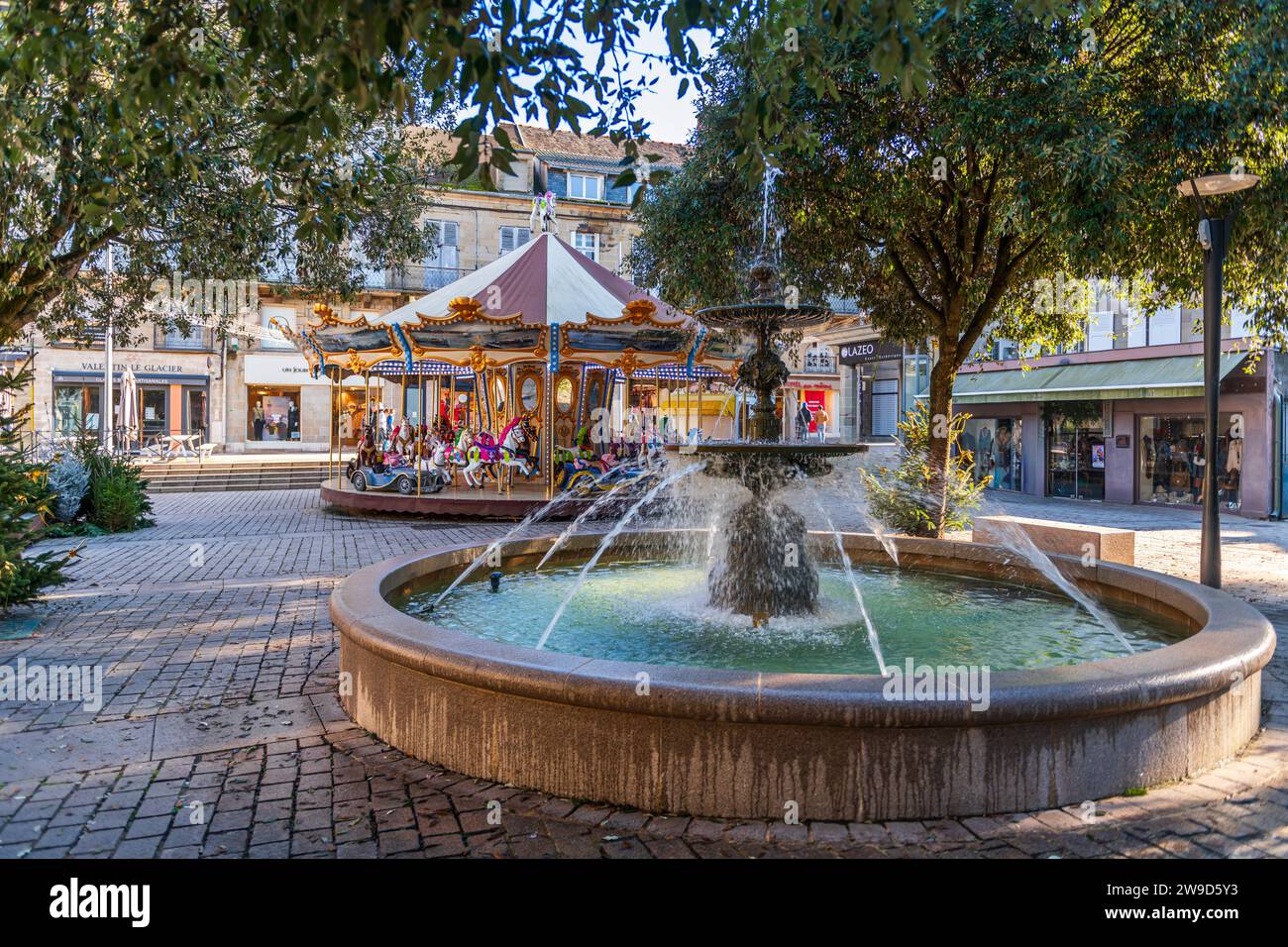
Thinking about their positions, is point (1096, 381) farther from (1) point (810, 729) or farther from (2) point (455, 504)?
(1) point (810, 729)

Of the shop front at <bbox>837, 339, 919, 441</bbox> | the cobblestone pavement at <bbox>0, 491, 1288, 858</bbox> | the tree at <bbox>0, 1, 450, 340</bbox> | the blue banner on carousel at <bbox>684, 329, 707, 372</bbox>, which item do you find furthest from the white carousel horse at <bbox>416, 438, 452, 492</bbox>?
the shop front at <bbox>837, 339, 919, 441</bbox>

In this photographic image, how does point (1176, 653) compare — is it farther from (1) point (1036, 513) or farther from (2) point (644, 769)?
(1) point (1036, 513)

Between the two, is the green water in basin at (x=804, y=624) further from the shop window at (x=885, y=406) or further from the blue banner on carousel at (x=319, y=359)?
the shop window at (x=885, y=406)

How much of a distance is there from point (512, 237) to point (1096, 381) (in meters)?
26.1

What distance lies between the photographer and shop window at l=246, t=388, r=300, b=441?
1519 inches

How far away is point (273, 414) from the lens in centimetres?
3903

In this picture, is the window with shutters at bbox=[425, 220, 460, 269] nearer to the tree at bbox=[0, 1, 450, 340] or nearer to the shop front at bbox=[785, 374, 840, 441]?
the shop front at bbox=[785, 374, 840, 441]

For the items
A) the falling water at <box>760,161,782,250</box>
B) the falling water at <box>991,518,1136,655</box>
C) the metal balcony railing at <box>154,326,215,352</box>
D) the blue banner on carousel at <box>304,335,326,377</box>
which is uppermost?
the metal balcony railing at <box>154,326,215,352</box>

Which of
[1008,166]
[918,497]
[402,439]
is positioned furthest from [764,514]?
[402,439]

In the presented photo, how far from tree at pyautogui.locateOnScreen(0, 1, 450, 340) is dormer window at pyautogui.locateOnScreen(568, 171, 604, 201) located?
24.5m

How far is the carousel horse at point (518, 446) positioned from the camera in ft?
60.5

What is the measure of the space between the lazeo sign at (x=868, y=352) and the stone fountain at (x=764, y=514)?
91.6 feet
